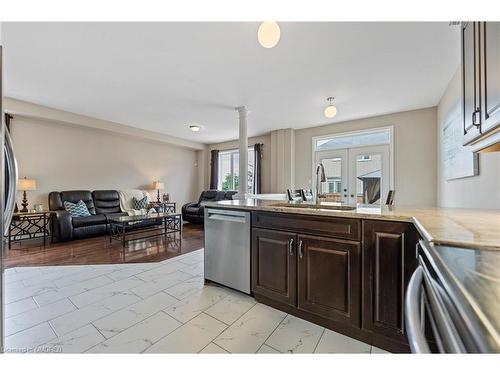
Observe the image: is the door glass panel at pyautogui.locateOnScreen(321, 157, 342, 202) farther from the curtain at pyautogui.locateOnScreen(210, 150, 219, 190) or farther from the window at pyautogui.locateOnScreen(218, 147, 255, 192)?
the curtain at pyautogui.locateOnScreen(210, 150, 219, 190)

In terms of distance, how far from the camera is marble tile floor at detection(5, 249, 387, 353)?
58.1 inches

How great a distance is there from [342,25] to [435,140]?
3293 mm

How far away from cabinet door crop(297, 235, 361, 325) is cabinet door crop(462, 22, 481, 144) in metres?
0.92

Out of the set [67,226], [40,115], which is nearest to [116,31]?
[40,115]

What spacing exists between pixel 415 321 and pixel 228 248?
1812mm

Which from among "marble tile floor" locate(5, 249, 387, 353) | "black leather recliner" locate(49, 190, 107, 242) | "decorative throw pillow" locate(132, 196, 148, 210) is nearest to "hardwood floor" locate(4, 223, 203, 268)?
"black leather recliner" locate(49, 190, 107, 242)

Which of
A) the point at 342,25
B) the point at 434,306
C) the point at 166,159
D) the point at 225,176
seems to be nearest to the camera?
the point at 434,306

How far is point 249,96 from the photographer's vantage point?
11.8ft

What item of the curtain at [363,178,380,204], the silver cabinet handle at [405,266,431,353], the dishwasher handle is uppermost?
the curtain at [363,178,380,204]

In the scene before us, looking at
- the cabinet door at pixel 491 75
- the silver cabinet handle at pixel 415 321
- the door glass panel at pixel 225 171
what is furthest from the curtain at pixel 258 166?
the silver cabinet handle at pixel 415 321

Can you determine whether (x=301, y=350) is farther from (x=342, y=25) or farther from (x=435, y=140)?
(x=435, y=140)

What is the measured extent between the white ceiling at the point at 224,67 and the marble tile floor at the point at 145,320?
8.05ft

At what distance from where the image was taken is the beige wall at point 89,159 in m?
4.41

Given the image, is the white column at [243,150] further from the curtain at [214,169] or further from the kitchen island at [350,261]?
the curtain at [214,169]
